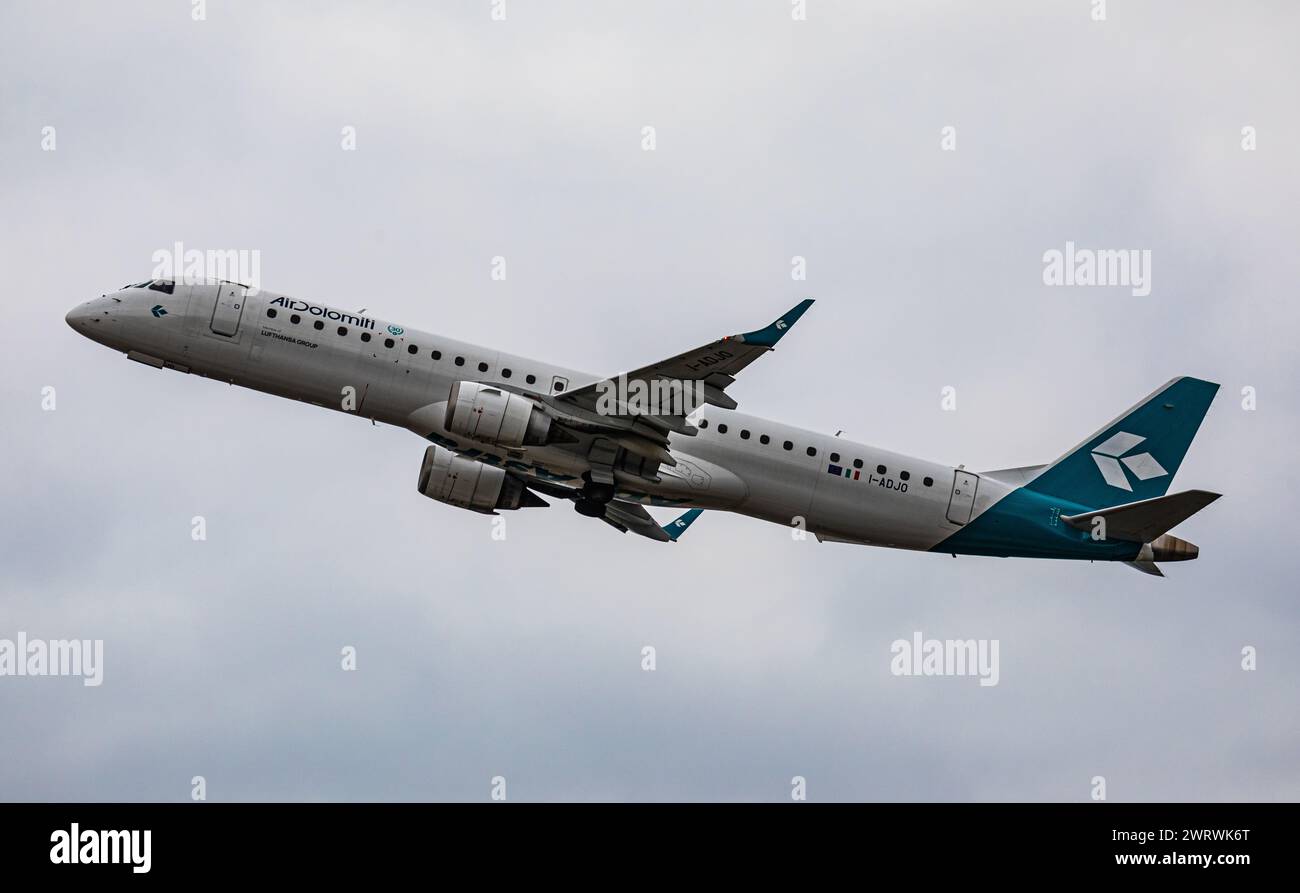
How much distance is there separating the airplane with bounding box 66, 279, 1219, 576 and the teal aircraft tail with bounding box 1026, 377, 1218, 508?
1763 millimetres

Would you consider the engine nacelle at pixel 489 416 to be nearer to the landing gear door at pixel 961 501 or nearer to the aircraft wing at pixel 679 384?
the aircraft wing at pixel 679 384

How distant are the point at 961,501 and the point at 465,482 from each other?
17.0 meters

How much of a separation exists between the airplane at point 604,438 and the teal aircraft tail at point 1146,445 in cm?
176

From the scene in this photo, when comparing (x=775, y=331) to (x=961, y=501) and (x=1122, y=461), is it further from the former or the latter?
(x=1122, y=461)

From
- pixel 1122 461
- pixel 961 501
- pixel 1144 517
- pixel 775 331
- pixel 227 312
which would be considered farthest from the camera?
pixel 1122 461

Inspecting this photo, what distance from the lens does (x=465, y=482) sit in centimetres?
5603

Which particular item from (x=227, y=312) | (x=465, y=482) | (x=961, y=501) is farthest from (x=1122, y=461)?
(x=227, y=312)

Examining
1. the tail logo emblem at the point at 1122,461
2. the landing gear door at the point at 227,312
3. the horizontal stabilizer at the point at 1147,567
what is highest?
the landing gear door at the point at 227,312

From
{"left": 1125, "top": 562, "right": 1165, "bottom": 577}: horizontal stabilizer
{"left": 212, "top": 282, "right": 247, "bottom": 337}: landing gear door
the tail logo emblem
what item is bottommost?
{"left": 1125, "top": 562, "right": 1165, "bottom": 577}: horizontal stabilizer

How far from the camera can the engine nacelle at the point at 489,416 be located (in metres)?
50.2

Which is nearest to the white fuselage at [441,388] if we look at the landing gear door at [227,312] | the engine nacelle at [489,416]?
the landing gear door at [227,312]

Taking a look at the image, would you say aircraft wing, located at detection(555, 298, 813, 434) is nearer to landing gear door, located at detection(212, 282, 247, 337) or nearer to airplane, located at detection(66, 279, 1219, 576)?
airplane, located at detection(66, 279, 1219, 576)

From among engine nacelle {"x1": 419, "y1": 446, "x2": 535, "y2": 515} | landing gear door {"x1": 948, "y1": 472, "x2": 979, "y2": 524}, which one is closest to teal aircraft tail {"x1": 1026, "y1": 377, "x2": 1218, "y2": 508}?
landing gear door {"x1": 948, "y1": 472, "x2": 979, "y2": 524}

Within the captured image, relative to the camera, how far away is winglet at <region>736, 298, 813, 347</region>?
45.9 meters
